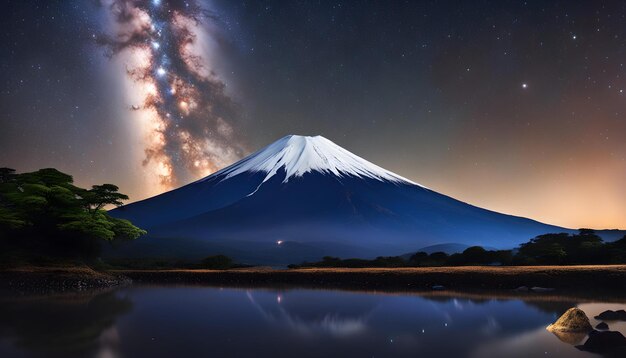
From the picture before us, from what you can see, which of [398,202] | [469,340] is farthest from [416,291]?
[398,202]

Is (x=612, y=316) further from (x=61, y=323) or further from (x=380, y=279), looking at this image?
(x=61, y=323)

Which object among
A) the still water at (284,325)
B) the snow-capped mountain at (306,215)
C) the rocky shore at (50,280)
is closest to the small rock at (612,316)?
the still water at (284,325)

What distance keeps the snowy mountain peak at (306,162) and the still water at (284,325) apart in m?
124

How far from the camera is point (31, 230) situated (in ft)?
108

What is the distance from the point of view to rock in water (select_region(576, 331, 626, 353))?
11070 mm

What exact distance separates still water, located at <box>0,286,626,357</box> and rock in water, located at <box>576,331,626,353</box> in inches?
15.4

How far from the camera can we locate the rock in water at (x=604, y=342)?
1107 centimetres

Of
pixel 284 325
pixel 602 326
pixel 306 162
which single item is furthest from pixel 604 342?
pixel 306 162

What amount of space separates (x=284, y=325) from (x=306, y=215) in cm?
11416

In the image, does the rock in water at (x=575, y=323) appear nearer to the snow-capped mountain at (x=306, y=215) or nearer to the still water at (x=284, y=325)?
the still water at (x=284, y=325)

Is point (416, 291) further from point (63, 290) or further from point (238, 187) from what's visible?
point (238, 187)

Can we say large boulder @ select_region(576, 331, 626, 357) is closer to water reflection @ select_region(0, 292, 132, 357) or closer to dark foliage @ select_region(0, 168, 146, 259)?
water reflection @ select_region(0, 292, 132, 357)

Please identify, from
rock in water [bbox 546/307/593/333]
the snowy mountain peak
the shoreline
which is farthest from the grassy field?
the snowy mountain peak

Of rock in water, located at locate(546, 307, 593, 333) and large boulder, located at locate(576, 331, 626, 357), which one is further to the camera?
rock in water, located at locate(546, 307, 593, 333)
